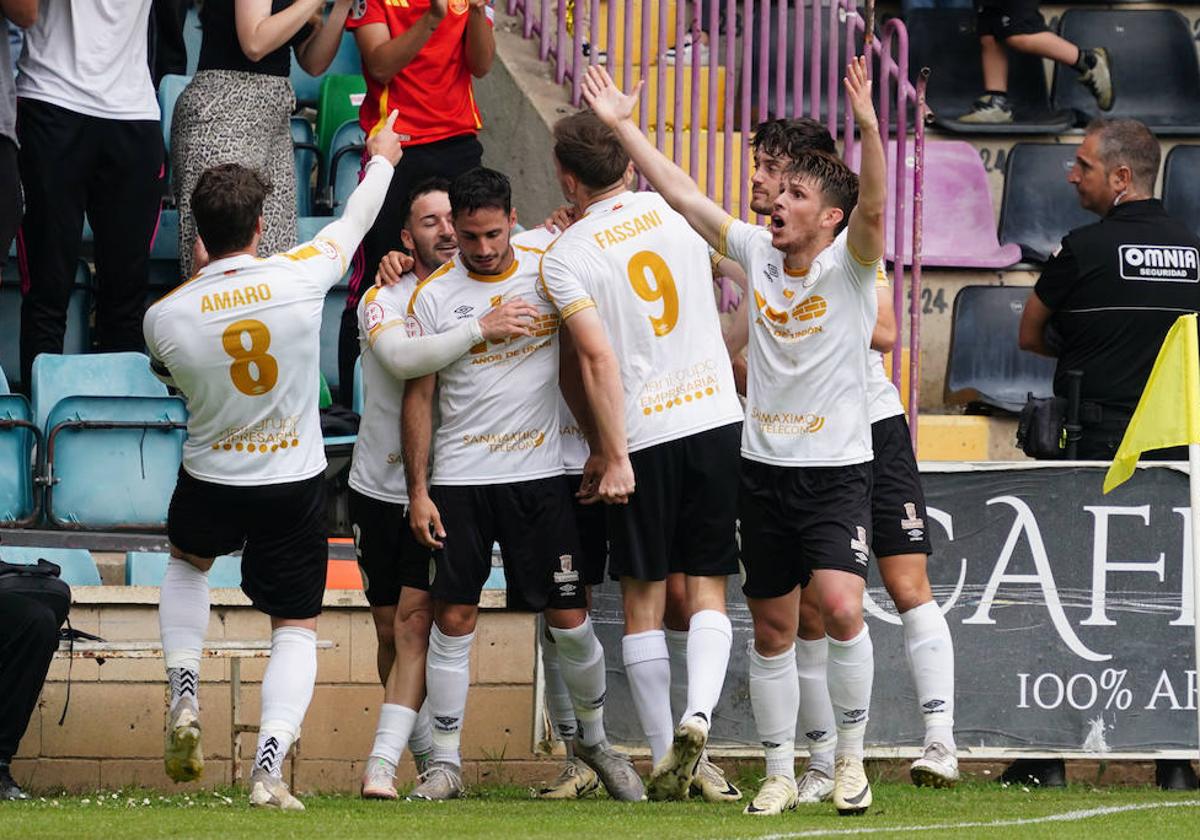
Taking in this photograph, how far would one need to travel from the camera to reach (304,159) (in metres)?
10.7

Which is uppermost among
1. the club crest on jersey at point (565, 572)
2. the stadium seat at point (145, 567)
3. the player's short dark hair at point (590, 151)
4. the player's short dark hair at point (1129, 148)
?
the player's short dark hair at point (1129, 148)

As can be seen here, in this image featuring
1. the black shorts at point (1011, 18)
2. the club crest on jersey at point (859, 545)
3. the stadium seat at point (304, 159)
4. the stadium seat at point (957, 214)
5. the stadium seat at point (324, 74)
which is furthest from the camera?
the stadium seat at point (324, 74)

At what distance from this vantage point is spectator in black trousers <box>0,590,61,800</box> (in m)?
7.07

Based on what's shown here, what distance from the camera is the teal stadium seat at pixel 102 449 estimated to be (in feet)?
27.9

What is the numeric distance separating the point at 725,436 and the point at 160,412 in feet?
9.02

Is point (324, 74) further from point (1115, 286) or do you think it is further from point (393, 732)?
point (393, 732)

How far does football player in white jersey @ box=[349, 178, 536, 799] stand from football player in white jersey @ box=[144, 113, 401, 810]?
44 cm

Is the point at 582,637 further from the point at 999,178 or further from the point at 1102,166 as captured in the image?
the point at 999,178

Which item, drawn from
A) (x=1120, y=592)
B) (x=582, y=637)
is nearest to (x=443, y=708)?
(x=582, y=637)

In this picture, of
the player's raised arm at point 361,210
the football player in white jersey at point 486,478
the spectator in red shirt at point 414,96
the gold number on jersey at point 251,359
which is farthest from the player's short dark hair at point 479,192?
the spectator in red shirt at point 414,96

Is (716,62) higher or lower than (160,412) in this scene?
higher

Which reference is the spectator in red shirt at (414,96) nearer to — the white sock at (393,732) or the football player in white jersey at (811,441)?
the white sock at (393,732)

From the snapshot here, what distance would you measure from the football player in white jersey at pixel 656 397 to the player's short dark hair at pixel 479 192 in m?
0.25

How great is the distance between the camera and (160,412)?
28.4 feet
